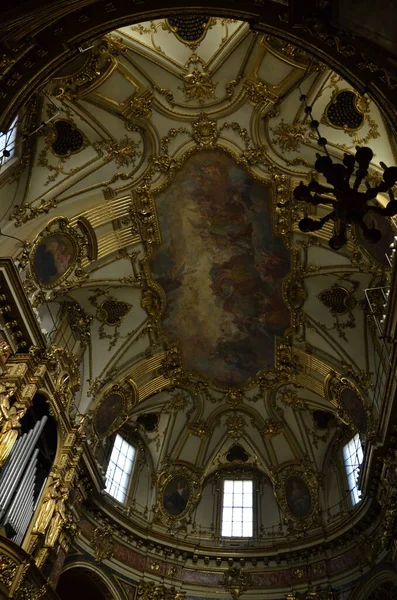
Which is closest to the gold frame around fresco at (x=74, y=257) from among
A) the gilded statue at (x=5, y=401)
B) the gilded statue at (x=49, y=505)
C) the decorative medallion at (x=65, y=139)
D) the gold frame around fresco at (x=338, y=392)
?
A: the decorative medallion at (x=65, y=139)

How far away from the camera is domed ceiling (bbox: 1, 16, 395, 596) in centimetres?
1320

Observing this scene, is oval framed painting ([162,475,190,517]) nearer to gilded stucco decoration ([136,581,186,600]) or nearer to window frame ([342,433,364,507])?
gilded stucco decoration ([136,581,186,600])

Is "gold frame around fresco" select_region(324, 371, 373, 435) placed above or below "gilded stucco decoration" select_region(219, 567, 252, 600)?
above

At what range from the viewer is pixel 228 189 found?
1551cm

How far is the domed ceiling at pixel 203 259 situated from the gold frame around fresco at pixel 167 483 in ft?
0.25

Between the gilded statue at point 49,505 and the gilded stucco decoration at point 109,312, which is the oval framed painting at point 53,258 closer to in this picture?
the gilded stucco decoration at point 109,312

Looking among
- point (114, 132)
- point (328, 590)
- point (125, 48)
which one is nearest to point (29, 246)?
point (114, 132)

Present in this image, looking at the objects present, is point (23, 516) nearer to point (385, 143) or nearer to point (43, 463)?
point (43, 463)

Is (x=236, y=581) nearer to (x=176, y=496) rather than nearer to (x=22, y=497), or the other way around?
(x=176, y=496)

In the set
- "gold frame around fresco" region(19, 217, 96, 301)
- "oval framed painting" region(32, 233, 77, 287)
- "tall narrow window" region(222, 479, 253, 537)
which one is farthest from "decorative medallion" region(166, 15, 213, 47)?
"tall narrow window" region(222, 479, 253, 537)

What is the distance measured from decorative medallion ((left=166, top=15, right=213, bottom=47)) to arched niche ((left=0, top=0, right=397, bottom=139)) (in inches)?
233

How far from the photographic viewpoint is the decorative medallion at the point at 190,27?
13031mm

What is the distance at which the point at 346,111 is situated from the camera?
12930mm

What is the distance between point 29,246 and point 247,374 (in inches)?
389
